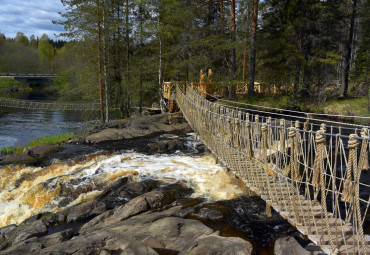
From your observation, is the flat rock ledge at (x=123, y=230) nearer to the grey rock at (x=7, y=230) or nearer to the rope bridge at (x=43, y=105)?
the grey rock at (x=7, y=230)

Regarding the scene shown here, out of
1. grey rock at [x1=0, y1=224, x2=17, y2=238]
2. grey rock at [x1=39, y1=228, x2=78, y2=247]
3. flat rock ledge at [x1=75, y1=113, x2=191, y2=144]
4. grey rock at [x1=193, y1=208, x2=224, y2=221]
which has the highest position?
flat rock ledge at [x1=75, y1=113, x2=191, y2=144]

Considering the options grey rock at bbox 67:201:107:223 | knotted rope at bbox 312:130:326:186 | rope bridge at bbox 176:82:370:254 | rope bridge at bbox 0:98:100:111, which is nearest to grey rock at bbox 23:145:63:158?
grey rock at bbox 67:201:107:223

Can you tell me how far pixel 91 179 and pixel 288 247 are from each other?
17.7ft

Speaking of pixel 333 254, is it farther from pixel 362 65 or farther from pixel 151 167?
pixel 362 65

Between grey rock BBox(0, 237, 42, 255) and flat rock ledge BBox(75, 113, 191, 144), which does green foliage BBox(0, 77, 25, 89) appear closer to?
flat rock ledge BBox(75, 113, 191, 144)

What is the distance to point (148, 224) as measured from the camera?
445cm

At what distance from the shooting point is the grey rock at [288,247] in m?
3.67

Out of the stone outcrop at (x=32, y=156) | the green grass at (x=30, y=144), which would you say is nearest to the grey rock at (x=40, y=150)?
the stone outcrop at (x=32, y=156)

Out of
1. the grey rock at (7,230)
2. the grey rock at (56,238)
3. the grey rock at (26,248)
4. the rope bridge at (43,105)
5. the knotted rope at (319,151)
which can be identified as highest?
the knotted rope at (319,151)

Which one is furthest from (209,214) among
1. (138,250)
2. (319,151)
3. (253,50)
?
(253,50)

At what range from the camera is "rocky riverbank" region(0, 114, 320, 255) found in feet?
12.4

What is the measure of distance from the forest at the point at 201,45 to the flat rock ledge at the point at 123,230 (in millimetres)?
9057

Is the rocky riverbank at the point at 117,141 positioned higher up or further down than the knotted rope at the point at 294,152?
further down

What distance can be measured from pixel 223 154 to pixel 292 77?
40.2 feet
